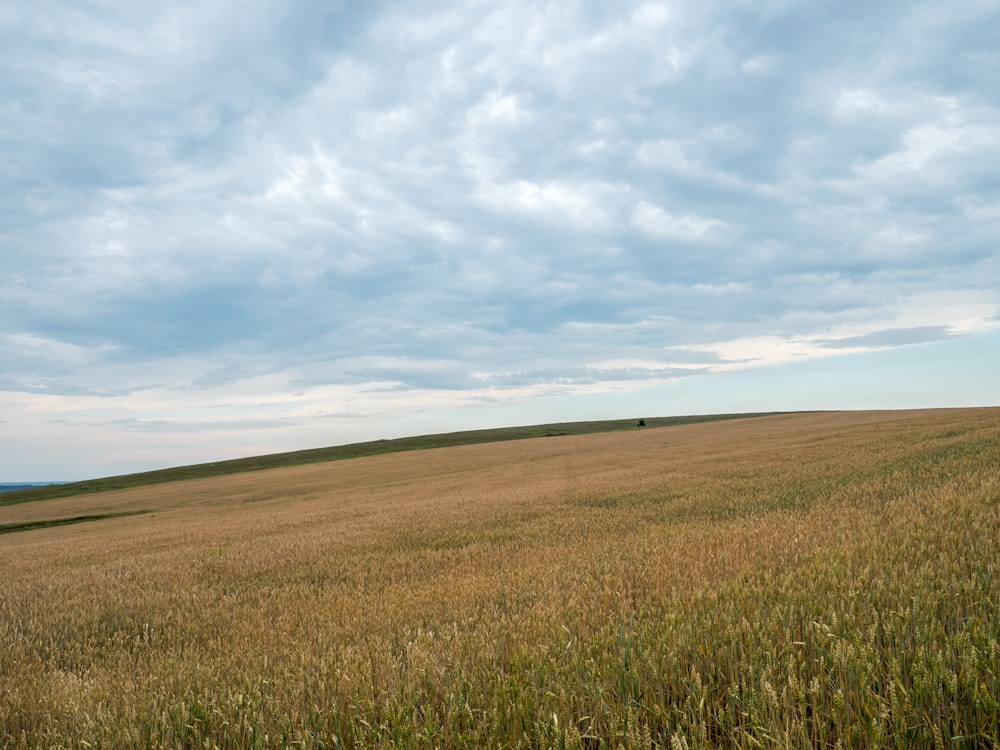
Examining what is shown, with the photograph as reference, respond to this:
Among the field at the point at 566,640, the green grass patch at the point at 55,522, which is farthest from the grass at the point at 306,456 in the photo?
the field at the point at 566,640

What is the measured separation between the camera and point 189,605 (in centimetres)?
757

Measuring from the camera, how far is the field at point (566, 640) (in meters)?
3.12

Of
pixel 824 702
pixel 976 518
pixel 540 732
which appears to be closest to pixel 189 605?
pixel 540 732

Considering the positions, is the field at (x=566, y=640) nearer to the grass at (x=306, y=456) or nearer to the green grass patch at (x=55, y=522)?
the green grass patch at (x=55, y=522)

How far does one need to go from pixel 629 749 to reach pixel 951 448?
56.1 ft

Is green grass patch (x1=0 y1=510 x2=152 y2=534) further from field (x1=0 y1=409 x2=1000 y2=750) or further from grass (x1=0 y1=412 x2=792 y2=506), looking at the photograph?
field (x1=0 y1=409 x2=1000 y2=750)

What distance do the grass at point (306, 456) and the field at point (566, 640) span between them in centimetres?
8631

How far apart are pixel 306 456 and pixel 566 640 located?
10889cm

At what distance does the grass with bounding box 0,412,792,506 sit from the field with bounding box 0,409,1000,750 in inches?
3398

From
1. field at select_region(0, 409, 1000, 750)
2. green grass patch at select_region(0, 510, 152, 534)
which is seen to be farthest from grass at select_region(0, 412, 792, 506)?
field at select_region(0, 409, 1000, 750)

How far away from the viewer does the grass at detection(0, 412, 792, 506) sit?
8600cm

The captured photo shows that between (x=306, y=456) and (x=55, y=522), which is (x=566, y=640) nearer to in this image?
(x=55, y=522)

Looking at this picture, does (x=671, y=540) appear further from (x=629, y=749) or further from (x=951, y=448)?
(x=951, y=448)

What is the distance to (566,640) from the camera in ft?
14.3
